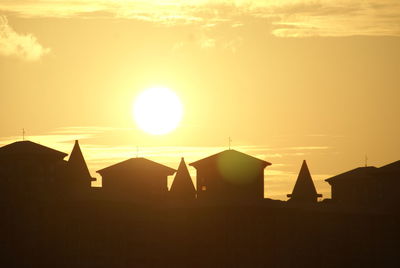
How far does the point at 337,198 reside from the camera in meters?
76.6

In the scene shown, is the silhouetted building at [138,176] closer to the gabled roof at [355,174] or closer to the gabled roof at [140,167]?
the gabled roof at [140,167]

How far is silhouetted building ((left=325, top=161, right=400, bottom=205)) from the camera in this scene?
2616 inches

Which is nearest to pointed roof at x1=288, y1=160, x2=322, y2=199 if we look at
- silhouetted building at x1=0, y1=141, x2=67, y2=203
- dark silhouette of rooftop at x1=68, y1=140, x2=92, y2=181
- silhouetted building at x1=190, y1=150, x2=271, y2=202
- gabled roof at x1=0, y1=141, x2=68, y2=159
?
silhouetted building at x1=190, y1=150, x2=271, y2=202

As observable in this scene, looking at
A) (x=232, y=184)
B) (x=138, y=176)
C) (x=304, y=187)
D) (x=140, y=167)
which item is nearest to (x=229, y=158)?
(x=232, y=184)

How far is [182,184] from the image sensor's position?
68375mm

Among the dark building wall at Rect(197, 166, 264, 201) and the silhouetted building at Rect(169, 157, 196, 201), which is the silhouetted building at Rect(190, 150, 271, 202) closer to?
the dark building wall at Rect(197, 166, 264, 201)

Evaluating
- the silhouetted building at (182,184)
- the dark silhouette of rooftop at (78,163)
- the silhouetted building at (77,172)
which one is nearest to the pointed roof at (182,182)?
the silhouetted building at (182,184)

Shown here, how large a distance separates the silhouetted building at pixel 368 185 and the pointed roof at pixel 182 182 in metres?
9.19

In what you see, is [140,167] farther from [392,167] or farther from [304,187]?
[392,167]

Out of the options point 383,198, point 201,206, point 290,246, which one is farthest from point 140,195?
point 383,198

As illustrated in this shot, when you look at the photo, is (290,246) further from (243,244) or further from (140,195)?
(140,195)

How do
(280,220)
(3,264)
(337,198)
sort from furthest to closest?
(337,198), (280,220), (3,264)

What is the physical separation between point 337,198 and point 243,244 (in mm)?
19912

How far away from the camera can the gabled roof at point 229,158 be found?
219 ft
